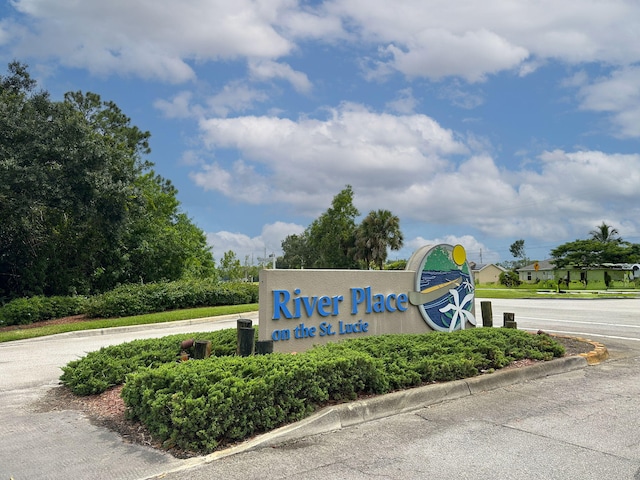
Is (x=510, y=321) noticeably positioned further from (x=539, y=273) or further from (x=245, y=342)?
(x=539, y=273)

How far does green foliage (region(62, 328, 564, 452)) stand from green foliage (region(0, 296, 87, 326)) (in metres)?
12.4

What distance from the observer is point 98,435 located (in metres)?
5.48

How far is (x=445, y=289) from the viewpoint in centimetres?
1076

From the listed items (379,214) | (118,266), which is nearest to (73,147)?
(118,266)

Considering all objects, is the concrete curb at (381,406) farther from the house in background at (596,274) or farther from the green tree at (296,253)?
the green tree at (296,253)

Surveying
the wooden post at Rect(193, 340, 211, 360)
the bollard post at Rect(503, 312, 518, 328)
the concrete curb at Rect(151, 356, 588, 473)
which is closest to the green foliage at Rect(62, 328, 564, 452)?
the concrete curb at Rect(151, 356, 588, 473)

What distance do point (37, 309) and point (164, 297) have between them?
4.41m

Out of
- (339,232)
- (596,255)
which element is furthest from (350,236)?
(596,255)

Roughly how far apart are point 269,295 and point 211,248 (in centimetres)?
3554

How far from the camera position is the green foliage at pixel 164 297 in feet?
63.5

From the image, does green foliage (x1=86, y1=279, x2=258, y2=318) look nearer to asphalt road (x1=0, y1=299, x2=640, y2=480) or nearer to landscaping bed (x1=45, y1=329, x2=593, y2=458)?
asphalt road (x1=0, y1=299, x2=640, y2=480)

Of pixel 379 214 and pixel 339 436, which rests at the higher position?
pixel 379 214

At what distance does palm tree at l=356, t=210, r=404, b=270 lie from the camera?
159 ft

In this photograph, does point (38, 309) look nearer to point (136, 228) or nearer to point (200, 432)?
point (136, 228)
